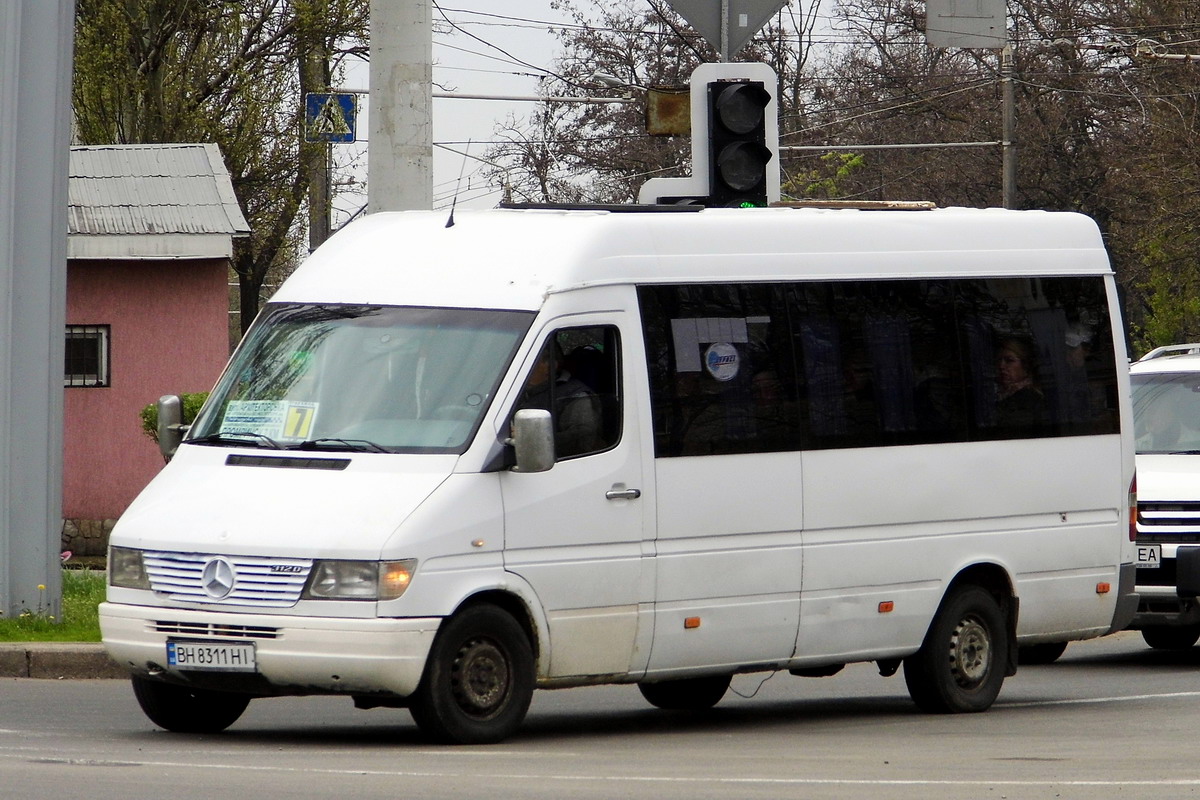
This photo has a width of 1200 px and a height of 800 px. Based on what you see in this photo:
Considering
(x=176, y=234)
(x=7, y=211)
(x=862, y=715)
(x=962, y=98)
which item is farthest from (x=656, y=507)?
(x=962, y=98)

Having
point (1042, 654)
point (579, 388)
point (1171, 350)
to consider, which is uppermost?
point (1171, 350)

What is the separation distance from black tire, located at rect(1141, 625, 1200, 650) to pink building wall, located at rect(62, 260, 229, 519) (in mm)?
11023

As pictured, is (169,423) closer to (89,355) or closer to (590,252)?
(590,252)

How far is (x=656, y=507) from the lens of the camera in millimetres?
10164

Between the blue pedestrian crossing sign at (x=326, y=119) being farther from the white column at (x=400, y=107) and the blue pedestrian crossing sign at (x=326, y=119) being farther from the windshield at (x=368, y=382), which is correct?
the windshield at (x=368, y=382)

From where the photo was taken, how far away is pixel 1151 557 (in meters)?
14.4

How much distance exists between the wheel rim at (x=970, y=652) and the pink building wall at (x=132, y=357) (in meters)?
12.9

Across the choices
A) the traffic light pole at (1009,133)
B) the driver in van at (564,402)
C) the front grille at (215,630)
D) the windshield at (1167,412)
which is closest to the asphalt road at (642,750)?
the front grille at (215,630)

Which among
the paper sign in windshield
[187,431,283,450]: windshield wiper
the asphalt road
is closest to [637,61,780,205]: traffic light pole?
the asphalt road

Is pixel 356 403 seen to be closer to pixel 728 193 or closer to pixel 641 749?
pixel 641 749

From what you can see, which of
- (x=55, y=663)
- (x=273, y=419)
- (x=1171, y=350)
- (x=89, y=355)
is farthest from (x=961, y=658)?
(x=89, y=355)

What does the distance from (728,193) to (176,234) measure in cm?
1010

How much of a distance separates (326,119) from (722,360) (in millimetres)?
21675

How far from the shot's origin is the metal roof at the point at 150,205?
22.5m
